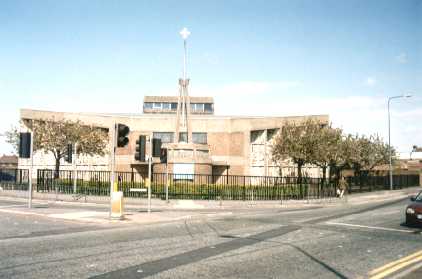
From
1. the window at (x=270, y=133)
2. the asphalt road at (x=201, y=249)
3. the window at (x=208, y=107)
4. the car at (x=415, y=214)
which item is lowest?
the asphalt road at (x=201, y=249)

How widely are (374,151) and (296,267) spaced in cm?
5047

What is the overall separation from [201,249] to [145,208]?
43.3ft

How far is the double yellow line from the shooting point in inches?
303

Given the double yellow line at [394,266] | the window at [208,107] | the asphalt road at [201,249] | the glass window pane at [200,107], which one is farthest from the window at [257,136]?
the double yellow line at [394,266]

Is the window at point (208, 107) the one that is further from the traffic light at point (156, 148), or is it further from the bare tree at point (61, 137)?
the traffic light at point (156, 148)

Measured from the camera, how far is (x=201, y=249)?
10.1m

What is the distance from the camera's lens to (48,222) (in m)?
15.4

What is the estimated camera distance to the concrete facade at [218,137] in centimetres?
5369

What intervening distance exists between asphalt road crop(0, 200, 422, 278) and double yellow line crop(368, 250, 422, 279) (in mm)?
167

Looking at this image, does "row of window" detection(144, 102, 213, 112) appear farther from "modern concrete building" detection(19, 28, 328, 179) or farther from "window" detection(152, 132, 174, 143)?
"window" detection(152, 132, 174, 143)

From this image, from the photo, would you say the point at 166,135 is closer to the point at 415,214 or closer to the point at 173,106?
the point at 173,106

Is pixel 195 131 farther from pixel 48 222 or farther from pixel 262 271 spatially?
pixel 262 271

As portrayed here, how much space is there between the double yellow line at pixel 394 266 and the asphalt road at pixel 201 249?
0.55 ft

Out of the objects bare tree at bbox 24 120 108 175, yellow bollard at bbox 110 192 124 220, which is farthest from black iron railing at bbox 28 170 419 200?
bare tree at bbox 24 120 108 175
